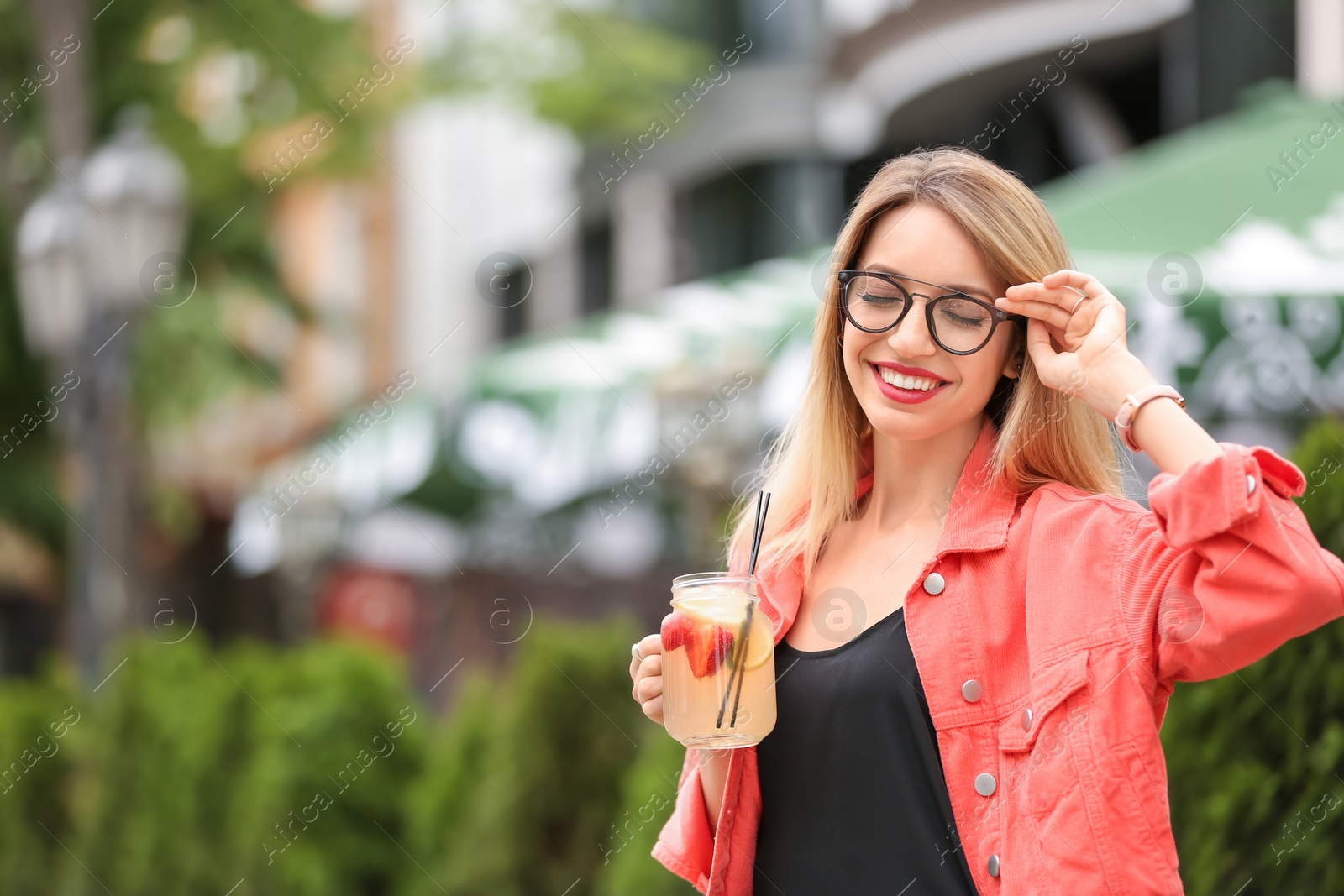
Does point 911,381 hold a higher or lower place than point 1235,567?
higher

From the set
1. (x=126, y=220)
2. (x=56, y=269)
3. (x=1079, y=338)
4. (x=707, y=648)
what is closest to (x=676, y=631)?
(x=707, y=648)

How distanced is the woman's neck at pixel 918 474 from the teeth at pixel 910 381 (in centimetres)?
12

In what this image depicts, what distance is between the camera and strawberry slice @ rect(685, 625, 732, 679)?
7.00 feet

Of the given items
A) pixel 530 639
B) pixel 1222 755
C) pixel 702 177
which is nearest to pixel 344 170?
pixel 702 177

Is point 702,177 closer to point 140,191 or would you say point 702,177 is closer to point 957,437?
point 140,191

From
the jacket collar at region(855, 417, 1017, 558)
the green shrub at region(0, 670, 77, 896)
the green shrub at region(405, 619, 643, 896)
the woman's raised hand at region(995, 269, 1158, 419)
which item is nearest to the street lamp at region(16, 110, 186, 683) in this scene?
the green shrub at region(0, 670, 77, 896)

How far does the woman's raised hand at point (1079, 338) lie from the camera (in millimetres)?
1907

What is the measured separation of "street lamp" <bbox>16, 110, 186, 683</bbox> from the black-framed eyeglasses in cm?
652

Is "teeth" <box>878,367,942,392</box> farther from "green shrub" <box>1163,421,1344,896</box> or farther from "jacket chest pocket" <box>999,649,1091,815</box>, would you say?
"green shrub" <box>1163,421,1344,896</box>

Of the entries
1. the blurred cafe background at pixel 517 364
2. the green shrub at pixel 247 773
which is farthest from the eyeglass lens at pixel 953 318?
the green shrub at pixel 247 773

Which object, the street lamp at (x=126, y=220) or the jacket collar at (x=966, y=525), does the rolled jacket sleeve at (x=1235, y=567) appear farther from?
the street lamp at (x=126, y=220)

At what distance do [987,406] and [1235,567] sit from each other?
61cm

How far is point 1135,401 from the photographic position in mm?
1867

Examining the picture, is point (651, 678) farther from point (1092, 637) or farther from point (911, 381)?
point (1092, 637)
